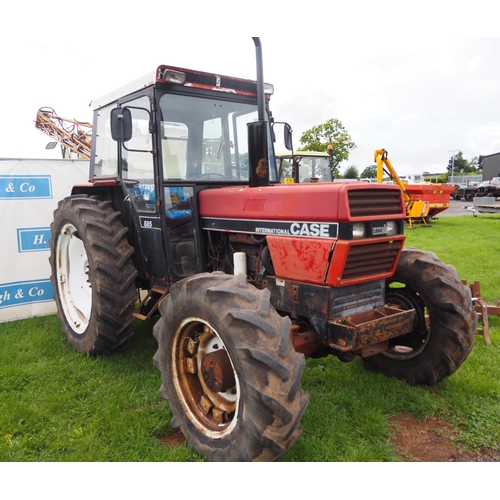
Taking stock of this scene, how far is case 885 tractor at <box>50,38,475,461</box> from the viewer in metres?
2.58

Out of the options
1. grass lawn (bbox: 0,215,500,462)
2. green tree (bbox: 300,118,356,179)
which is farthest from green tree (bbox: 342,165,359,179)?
grass lawn (bbox: 0,215,500,462)

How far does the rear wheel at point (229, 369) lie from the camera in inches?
94.6

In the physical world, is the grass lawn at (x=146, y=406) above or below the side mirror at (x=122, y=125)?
below

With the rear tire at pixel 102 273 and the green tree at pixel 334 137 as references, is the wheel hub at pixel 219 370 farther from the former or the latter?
the green tree at pixel 334 137

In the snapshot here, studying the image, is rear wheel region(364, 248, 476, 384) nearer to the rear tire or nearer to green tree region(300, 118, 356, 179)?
the rear tire

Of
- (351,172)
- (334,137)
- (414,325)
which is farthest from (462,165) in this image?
(414,325)

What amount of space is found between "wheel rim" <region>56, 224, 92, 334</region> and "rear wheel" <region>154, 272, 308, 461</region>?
6.54 ft

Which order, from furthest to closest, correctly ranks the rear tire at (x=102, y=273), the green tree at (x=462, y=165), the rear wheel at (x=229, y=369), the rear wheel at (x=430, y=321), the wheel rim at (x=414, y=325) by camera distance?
the green tree at (x=462, y=165)
the rear tire at (x=102, y=273)
the wheel rim at (x=414, y=325)
the rear wheel at (x=430, y=321)
the rear wheel at (x=229, y=369)

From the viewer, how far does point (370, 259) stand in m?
3.10

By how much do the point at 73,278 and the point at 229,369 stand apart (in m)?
2.85

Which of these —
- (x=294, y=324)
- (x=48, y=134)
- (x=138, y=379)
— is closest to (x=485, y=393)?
(x=294, y=324)

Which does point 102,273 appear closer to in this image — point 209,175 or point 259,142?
point 209,175

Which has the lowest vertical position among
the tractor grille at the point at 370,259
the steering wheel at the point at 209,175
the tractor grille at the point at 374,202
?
the tractor grille at the point at 370,259

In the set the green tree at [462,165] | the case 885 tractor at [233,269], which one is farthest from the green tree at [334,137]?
the green tree at [462,165]
